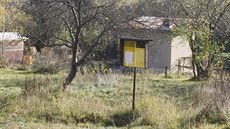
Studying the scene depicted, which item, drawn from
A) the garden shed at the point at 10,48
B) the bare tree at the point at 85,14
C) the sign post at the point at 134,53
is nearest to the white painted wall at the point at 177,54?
the garden shed at the point at 10,48

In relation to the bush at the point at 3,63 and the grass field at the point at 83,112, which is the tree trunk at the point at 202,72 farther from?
the bush at the point at 3,63

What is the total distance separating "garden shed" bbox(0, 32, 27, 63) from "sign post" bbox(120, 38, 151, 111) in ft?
61.8

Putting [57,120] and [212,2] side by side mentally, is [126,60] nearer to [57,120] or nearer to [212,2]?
[57,120]

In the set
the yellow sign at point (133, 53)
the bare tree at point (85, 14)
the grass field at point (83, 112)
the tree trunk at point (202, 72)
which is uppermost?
the bare tree at point (85, 14)

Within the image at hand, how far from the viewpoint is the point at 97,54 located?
104 feet

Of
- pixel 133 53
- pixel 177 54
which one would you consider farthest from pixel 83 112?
pixel 177 54

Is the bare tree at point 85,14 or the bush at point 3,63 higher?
the bare tree at point 85,14

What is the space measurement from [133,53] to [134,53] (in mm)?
25

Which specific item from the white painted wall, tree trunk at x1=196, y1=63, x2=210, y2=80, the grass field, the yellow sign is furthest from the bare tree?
the white painted wall

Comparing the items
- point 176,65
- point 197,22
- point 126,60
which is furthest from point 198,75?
point 126,60

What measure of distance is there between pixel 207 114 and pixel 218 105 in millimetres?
326

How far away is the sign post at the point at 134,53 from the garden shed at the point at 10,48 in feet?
61.8

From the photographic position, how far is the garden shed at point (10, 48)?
29.2 meters

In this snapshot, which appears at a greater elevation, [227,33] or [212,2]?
[212,2]
